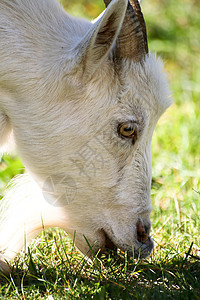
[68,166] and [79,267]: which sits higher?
[68,166]

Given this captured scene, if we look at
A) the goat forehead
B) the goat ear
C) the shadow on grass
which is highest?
the goat ear

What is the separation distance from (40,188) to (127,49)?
127 cm

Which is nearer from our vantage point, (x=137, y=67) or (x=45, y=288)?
(x=45, y=288)

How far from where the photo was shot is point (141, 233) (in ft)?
12.3

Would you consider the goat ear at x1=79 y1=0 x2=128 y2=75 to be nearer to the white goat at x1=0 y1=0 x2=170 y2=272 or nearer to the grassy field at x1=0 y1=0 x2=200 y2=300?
the white goat at x1=0 y1=0 x2=170 y2=272

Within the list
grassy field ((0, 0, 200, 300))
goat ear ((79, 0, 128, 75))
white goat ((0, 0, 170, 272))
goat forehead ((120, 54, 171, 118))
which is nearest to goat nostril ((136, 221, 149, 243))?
white goat ((0, 0, 170, 272))

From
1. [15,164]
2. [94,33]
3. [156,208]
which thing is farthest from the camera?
[15,164]

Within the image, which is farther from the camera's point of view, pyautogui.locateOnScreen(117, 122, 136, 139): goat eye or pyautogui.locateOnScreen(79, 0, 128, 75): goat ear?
pyautogui.locateOnScreen(117, 122, 136, 139): goat eye

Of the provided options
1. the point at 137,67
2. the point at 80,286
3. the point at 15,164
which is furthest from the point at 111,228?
the point at 15,164

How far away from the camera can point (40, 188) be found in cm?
388

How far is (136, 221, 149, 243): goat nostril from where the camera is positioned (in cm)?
373

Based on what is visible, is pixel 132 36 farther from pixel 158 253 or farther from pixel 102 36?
pixel 158 253

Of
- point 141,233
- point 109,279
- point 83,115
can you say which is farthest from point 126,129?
point 109,279

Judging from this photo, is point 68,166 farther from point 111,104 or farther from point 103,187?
point 111,104
